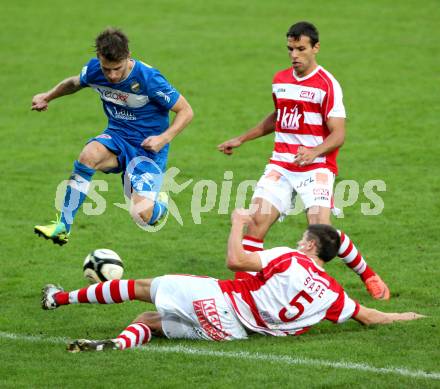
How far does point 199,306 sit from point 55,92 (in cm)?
339

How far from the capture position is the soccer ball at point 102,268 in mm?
9906

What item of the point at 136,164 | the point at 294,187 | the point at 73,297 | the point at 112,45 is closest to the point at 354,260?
the point at 294,187

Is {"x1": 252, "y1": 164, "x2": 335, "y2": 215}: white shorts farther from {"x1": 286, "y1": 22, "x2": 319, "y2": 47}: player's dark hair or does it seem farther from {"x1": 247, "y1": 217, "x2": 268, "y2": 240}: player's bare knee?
{"x1": 286, "y1": 22, "x2": 319, "y2": 47}: player's dark hair

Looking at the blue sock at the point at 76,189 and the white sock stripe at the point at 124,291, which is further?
the blue sock at the point at 76,189

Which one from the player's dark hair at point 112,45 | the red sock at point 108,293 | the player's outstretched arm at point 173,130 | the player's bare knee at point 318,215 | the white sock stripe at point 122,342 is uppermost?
the player's dark hair at point 112,45

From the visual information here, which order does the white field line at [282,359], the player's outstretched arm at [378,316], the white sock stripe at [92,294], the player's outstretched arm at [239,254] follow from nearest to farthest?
1. the white field line at [282,359]
2. the player's outstretched arm at [239,254]
3. the player's outstretched arm at [378,316]
4. the white sock stripe at [92,294]

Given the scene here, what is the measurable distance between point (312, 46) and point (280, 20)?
18.8 meters

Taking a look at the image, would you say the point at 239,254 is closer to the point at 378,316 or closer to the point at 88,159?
the point at 378,316

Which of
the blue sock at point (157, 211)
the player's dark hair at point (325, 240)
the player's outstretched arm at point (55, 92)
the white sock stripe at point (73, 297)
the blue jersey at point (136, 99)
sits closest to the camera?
the player's dark hair at point (325, 240)

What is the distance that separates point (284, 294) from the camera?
843cm

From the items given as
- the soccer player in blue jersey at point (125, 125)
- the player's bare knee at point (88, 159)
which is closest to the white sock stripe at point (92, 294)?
the soccer player in blue jersey at point (125, 125)

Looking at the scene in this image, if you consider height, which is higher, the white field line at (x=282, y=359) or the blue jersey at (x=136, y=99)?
the blue jersey at (x=136, y=99)

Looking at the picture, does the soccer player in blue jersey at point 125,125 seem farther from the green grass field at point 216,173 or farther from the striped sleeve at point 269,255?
the striped sleeve at point 269,255

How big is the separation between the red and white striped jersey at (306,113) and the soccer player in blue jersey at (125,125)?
3.24 ft
